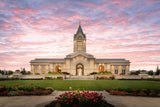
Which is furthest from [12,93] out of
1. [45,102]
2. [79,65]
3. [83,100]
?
[79,65]

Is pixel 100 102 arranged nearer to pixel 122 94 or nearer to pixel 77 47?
pixel 122 94

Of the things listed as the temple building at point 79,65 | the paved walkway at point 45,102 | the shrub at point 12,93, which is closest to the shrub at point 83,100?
the paved walkway at point 45,102

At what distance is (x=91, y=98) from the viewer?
322 inches

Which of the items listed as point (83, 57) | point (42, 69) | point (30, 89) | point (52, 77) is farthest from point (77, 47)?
point (30, 89)

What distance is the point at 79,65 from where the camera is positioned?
6469cm

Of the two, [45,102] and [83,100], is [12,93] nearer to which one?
[45,102]

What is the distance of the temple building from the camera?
62125mm

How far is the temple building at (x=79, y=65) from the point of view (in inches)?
2446

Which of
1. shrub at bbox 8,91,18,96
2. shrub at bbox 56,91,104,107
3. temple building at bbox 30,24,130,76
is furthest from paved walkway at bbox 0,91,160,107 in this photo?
temple building at bbox 30,24,130,76

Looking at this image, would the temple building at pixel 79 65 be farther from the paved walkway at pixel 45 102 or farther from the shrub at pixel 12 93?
the paved walkway at pixel 45 102

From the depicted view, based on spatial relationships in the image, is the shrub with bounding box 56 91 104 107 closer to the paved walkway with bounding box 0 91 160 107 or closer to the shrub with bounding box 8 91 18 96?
the paved walkway with bounding box 0 91 160 107

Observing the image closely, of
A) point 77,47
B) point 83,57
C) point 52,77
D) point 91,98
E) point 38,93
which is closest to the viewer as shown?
point 91,98

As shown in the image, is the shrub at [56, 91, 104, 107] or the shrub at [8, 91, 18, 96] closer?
the shrub at [56, 91, 104, 107]

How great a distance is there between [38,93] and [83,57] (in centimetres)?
4906
